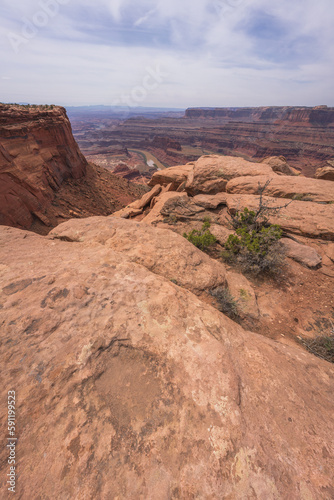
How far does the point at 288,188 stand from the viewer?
7.55 metres

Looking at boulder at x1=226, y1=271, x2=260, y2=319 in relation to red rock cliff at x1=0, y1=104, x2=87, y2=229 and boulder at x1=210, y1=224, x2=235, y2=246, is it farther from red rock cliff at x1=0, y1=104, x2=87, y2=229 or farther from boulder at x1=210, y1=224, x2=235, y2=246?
red rock cliff at x1=0, y1=104, x2=87, y2=229

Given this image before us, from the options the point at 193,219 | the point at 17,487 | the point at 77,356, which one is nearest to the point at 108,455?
the point at 17,487

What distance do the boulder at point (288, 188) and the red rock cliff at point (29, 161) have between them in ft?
42.4

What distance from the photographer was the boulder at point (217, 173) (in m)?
9.02

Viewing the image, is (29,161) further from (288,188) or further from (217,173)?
(288,188)

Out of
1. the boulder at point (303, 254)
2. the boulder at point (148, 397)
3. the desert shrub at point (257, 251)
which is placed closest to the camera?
the boulder at point (148, 397)

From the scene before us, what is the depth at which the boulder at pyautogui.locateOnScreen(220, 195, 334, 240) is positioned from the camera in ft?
19.3

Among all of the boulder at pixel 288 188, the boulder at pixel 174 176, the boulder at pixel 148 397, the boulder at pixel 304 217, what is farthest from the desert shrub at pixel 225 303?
the boulder at pixel 174 176

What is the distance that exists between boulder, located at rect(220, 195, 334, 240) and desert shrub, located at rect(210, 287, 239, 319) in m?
3.67

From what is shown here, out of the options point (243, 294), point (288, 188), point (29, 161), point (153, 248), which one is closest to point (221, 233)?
point (243, 294)

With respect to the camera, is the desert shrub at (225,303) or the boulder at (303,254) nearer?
the desert shrub at (225,303)

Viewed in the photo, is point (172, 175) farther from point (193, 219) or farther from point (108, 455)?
point (108, 455)

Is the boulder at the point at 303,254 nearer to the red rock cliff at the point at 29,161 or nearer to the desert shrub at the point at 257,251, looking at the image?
the desert shrub at the point at 257,251

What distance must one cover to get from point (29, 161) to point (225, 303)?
16925 millimetres
